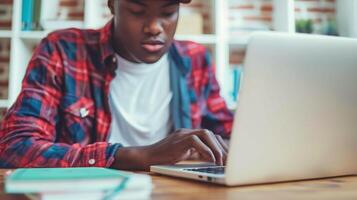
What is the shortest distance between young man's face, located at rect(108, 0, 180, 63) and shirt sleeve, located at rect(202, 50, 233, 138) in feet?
1.09

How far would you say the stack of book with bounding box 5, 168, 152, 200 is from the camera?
0.50 meters

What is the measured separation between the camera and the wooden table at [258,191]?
0.58 metres

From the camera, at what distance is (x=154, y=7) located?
4.15 ft

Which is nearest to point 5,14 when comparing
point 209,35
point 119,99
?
point 209,35

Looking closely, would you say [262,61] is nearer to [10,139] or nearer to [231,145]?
[231,145]

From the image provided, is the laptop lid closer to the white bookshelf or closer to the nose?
the nose

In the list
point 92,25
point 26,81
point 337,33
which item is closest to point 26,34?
point 92,25

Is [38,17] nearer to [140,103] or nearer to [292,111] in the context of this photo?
[140,103]

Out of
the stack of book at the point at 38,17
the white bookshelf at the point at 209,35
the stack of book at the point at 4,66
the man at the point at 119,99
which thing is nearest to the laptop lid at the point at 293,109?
the man at the point at 119,99

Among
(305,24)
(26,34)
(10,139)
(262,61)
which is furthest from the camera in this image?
(305,24)

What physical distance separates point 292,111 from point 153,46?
0.75m

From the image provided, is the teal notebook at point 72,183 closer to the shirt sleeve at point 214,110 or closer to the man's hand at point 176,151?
the man's hand at point 176,151

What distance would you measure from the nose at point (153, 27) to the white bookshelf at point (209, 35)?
41.3 inches

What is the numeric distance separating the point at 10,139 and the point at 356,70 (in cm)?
85
